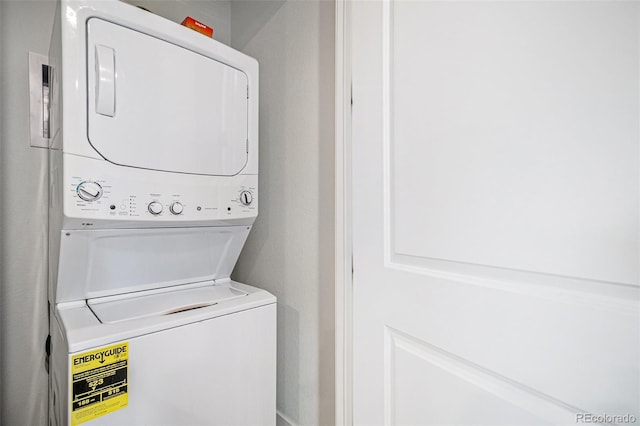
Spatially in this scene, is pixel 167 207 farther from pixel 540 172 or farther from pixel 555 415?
pixel 555 415

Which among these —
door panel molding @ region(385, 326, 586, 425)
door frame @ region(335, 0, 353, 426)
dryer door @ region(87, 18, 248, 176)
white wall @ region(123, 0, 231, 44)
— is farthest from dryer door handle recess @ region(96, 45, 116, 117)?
door panel molding @ region(385, 326, 586, 425)

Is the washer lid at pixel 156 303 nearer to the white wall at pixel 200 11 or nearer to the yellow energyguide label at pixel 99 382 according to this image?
the yellow energyguide label at pixel 99 382

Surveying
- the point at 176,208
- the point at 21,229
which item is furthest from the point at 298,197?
the point at 21,229

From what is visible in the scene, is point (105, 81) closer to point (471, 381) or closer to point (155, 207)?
point (155, 207)

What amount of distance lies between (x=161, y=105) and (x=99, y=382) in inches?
32.3

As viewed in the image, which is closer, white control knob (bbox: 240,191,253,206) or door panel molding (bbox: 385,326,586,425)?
door panel molding (bbox: 385,326,586,425)

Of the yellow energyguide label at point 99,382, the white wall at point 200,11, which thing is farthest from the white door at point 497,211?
the white wall at point 200,11

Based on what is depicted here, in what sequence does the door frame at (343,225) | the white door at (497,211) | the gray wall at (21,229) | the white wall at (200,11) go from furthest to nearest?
the white wall at (200,11) < the gray wall at (21,229) < the door frame at (343,225) < the white door at (497,211)

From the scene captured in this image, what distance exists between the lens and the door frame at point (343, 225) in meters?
1.11

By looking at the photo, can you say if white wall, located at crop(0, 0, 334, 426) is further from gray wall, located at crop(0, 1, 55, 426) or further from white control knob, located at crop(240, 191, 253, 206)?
white control knob, located at crop(240, 191, 253, 206)

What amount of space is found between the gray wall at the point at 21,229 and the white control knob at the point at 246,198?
2.78ft

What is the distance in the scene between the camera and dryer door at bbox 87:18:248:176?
0.89 metres

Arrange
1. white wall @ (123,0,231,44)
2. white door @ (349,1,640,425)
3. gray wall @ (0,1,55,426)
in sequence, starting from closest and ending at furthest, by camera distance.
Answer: white door @ (349,1,640,425) < gray wall @ (0,1,55,426) < white wall @ (123,0,231,44)

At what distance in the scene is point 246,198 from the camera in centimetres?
123
